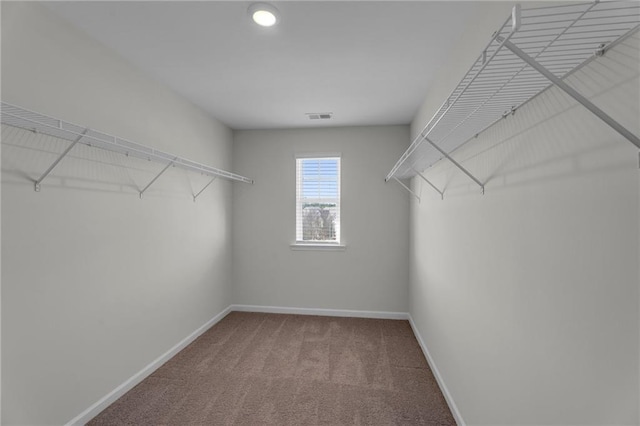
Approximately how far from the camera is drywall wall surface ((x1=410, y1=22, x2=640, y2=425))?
0.76 metres

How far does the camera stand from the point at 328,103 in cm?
307

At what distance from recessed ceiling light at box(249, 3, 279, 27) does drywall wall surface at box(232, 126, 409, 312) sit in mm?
2263

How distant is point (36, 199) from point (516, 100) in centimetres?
238

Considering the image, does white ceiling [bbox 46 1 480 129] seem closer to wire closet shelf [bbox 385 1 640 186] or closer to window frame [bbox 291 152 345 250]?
wire closet shelf [bbox 385 1 640 186]

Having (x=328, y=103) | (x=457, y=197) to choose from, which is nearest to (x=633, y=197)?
(x=457, y=197)

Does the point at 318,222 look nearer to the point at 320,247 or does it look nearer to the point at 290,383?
the point at 320,247

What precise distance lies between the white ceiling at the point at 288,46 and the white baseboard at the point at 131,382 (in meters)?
2.41

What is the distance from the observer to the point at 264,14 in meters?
1.66

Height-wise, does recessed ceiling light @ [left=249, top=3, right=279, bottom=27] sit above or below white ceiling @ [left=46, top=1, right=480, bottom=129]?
below

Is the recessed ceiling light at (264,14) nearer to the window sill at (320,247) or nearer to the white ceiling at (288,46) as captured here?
the white ceiling at (288,46)

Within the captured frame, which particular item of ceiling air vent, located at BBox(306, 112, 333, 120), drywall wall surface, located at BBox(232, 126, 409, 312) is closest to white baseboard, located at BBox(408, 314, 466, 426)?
drywall wall surface, located at BBox(232, 126, 409, 312)

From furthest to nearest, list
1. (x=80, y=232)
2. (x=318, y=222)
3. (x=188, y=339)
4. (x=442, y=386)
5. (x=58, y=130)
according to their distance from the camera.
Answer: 1. (x=318, y=222)
2. (x=188, y=339)
3. (x=442, y=386)
4. (x=80, y=232)
5. (x=58, y=130)

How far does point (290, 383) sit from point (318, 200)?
2280 millimetres

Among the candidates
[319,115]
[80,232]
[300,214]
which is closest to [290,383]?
[80,232]
